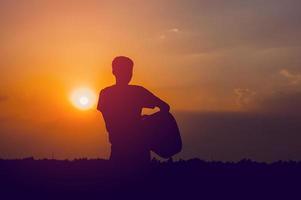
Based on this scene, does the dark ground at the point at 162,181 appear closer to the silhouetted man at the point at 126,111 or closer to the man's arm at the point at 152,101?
the silhouetted man at the point at 126,111

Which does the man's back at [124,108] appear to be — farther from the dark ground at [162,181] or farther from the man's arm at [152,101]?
the dark ground at [162,181]

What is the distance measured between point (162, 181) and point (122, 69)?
2747 mm

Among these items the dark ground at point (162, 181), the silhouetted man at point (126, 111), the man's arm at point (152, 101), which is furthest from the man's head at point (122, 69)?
the dark ground at point (162, 181)

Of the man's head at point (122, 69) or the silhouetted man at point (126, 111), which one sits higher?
the man's head at point (122, 69)

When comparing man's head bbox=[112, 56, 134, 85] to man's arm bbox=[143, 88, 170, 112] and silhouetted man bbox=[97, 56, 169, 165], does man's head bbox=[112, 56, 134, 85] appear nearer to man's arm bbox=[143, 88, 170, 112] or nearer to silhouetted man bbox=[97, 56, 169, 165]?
silhouetted man bbox=[97, 56, 169, 165]

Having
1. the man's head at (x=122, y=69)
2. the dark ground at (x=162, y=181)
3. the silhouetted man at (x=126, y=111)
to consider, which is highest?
the man's head at (x=122, y=69)

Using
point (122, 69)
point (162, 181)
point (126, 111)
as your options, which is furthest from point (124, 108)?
point (162, 181)

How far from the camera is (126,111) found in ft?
43.1

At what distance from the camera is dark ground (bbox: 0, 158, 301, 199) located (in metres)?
13.0

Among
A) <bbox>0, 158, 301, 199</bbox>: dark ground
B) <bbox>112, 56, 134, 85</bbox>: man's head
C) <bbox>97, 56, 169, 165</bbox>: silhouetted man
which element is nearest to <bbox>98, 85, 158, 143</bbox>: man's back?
<bbox>97, 56, 169, 165</bbox>: silhouetted man

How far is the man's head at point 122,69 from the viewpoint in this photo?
12.9 metres

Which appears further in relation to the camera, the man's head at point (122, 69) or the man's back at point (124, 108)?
the man's back at point (124, 108)

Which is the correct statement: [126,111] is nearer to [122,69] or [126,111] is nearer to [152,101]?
[152,101]

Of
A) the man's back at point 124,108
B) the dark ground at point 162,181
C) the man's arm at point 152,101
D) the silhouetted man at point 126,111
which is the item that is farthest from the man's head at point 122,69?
the dark ground at point 162,181
